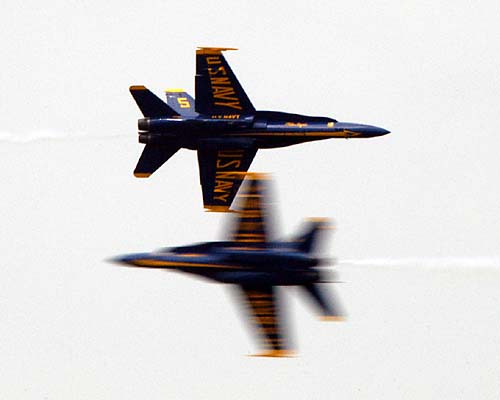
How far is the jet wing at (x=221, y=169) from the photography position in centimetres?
7538

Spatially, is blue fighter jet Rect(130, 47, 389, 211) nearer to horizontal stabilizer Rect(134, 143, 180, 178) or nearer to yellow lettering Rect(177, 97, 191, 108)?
horizontal stabilizer Rect(134, 143, 180, 178)

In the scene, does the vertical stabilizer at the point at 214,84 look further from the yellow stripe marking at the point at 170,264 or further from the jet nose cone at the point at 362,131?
the yellow stripe marking at the point at 170,264

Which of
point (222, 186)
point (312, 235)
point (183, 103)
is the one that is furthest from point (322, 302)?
point (183, 103)

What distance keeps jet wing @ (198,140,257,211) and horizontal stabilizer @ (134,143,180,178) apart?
46.9 inches

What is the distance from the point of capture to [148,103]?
74.9m

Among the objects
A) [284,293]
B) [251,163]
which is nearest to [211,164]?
[251,163]

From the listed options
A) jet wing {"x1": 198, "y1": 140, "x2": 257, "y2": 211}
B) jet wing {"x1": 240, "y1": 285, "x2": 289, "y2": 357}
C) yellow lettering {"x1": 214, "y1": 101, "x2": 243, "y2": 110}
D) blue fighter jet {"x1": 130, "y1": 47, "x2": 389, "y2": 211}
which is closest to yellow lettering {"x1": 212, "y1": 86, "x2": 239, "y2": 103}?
blue fighter jet {"x1": 130, "y1": 47, "x2": 389, "y2": 211}

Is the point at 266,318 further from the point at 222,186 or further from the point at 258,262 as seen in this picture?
the point at 222,186

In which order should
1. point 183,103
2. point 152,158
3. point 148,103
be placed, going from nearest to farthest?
1. point 148,103
2. point 152,158
3. point 183,103

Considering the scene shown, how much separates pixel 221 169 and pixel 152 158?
257 centimetres

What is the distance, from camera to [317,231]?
198 ft

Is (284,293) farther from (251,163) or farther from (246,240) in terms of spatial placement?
(251,163)

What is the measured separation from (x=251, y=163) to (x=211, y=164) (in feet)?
5.08

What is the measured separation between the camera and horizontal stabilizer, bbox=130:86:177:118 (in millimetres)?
74875
